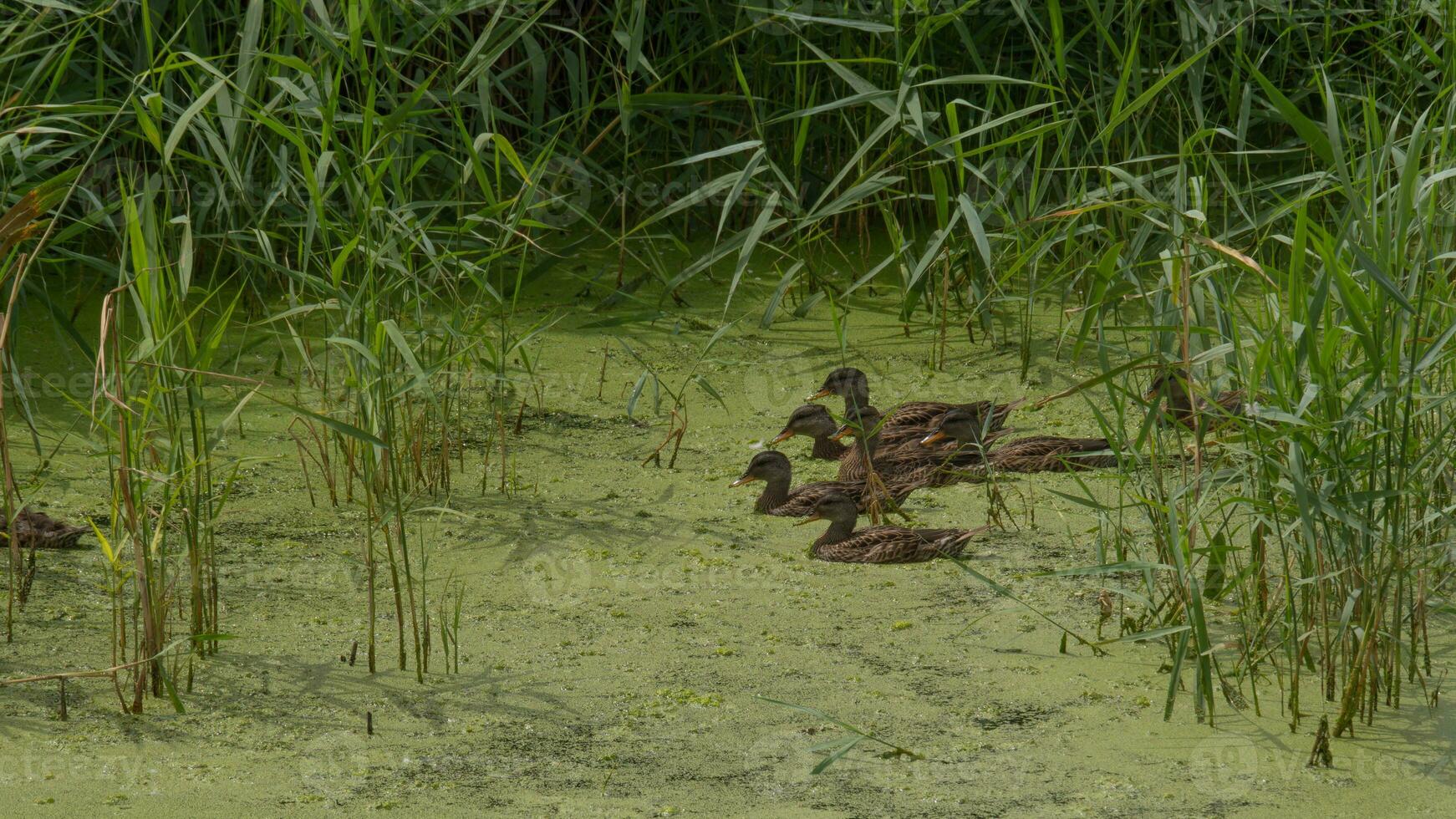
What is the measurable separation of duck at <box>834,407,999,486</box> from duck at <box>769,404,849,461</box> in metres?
0.09

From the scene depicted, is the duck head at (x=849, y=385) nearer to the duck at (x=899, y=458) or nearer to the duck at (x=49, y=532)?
the duck at (x=899, y=458)

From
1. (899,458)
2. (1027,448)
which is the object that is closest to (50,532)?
(899,458)

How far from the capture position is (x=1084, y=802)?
10.2 feet

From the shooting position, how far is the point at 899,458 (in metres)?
5.30

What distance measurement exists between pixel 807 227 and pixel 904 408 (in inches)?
49.0

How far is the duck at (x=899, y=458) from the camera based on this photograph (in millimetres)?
5164

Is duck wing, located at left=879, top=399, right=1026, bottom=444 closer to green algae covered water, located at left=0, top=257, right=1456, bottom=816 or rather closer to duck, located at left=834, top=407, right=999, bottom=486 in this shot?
duck, located at left=834, top=407, right=999, bottom=486

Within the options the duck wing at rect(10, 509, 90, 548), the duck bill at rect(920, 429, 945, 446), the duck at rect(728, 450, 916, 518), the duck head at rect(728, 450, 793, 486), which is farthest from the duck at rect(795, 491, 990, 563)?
the duck wing at rect(10, 509, 90, 548)

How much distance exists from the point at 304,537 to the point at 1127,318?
3094mm

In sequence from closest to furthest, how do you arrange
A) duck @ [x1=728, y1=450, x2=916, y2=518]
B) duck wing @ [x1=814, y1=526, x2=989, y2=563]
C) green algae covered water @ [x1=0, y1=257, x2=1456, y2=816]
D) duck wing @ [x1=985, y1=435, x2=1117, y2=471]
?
1. green algae covered water @ [x1=0, y1=257, x2=1456, y2=816]
2. duck wing @ [x1=814, y1=526, x2=989, y2=563]
3. duck @ [x1=728, y1=450, x2=916, y2=518]
4. duck wing @ [x1=985, y1=435, x2=1117, y2=471]

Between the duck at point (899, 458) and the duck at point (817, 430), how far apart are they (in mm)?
86

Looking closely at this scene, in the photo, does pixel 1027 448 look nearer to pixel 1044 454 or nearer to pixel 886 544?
pixel 1044 454

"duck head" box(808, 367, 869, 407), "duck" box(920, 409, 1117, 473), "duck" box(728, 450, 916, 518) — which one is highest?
"duck head" box(808, 367, 869, 407)

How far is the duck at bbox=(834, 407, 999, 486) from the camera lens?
A: 5.16m
